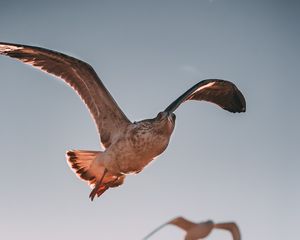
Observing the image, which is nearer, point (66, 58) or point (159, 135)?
point (159, 135)

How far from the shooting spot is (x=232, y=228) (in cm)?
48

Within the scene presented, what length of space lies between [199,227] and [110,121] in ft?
18.5

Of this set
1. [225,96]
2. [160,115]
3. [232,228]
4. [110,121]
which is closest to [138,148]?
[160,115]

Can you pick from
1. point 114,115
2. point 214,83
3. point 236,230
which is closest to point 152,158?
point 114,115

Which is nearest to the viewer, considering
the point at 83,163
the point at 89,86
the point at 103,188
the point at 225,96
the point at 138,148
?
the point at 138,148

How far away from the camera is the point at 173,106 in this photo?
522cm

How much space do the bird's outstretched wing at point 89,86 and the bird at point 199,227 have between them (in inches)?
208

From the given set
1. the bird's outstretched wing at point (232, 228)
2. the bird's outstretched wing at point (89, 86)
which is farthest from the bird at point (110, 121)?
the bird's outstretched wing at point (232, 228)

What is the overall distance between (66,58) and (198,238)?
17.7 feet

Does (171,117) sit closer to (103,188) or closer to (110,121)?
(110,121)

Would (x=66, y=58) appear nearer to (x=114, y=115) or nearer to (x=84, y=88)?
(x=84, y=88)

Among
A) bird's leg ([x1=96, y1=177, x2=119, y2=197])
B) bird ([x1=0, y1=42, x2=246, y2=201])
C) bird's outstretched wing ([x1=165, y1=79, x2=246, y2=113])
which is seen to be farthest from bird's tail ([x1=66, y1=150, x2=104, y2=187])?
bird's outstretched wing ([x1=165, y1=79, x2=246, y2=113])

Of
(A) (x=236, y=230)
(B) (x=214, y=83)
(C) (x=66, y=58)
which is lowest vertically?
(A) (x=236, y=230)

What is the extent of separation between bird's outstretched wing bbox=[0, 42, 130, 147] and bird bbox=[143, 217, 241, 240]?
17.3 ft
